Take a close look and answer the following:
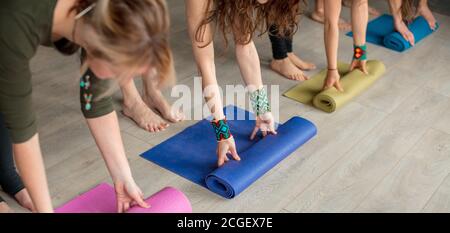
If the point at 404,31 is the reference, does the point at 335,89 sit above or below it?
above

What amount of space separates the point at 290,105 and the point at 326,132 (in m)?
0.28

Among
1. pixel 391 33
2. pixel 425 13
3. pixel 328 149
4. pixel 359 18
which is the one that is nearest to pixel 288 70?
pixel 359 18

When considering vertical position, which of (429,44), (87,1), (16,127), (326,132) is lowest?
(429,44)

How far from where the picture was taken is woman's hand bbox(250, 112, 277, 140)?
2.22 meters

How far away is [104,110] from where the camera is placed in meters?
1.59

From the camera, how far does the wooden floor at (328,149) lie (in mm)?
2000

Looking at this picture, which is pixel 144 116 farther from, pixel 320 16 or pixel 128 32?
pixel 320 16

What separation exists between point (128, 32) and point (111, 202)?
90cm

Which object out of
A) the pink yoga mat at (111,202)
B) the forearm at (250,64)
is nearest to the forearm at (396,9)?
the forearm at (250,64)

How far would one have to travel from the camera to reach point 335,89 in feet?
8.50

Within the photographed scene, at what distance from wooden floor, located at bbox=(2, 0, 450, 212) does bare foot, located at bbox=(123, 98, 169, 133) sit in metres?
0.03

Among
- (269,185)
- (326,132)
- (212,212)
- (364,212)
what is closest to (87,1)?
(212,212)

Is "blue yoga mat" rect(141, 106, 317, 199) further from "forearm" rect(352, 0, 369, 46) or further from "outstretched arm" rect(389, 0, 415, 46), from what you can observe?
"outstretched arm" rect(389, 0, 415, 46)
